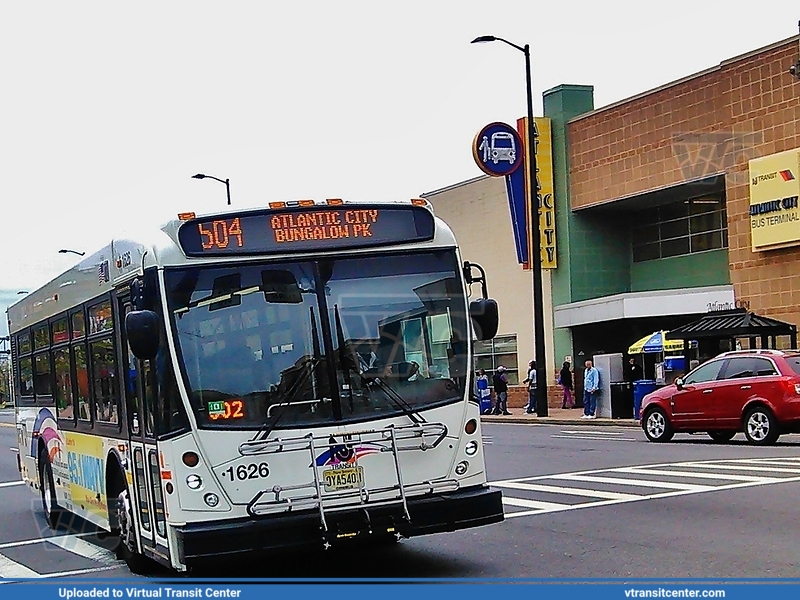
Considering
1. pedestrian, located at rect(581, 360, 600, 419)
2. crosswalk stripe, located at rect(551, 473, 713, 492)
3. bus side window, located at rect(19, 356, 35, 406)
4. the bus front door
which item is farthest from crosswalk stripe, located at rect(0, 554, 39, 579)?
pedestrian, located at rect(581, 360, 600, 419)

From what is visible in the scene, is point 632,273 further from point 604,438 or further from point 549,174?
point 604,438

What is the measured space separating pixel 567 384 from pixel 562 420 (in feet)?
22.4

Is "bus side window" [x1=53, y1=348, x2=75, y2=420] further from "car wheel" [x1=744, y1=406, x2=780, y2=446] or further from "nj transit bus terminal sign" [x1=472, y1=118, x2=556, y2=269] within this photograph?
"nj transit bus terminal sign" [x1=472, y1=118, x2=556, y2=269]

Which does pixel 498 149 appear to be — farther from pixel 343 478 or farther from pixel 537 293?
pixel 343 478

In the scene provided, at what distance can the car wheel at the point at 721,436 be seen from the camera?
22.5 m

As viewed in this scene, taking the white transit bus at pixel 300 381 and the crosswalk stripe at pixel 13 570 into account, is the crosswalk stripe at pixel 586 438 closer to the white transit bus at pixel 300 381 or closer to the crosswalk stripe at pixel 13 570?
Answer: the crosswalk stripe at pixel 13 570

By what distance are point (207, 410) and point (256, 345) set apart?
1.88ft

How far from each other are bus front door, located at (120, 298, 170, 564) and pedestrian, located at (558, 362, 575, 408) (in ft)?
103

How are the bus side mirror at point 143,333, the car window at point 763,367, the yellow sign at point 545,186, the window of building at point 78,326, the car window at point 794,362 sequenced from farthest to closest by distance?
the yellow sign at point 545,186, the car window at point 763,367, the car window at point 794,362, the window of building at point 78,326, the bus side mirror at point 143,333

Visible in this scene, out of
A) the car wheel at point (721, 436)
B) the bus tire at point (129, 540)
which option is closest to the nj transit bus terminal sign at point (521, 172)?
the car wheel at point (721, 436)

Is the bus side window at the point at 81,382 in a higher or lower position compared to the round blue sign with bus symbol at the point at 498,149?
lower

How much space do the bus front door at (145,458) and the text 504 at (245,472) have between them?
58 cm

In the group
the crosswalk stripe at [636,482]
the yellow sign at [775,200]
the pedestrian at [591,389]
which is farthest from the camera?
the pedestrian at [591,389]

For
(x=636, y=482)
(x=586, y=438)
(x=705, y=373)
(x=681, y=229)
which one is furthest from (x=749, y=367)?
(x=681, y=229)
